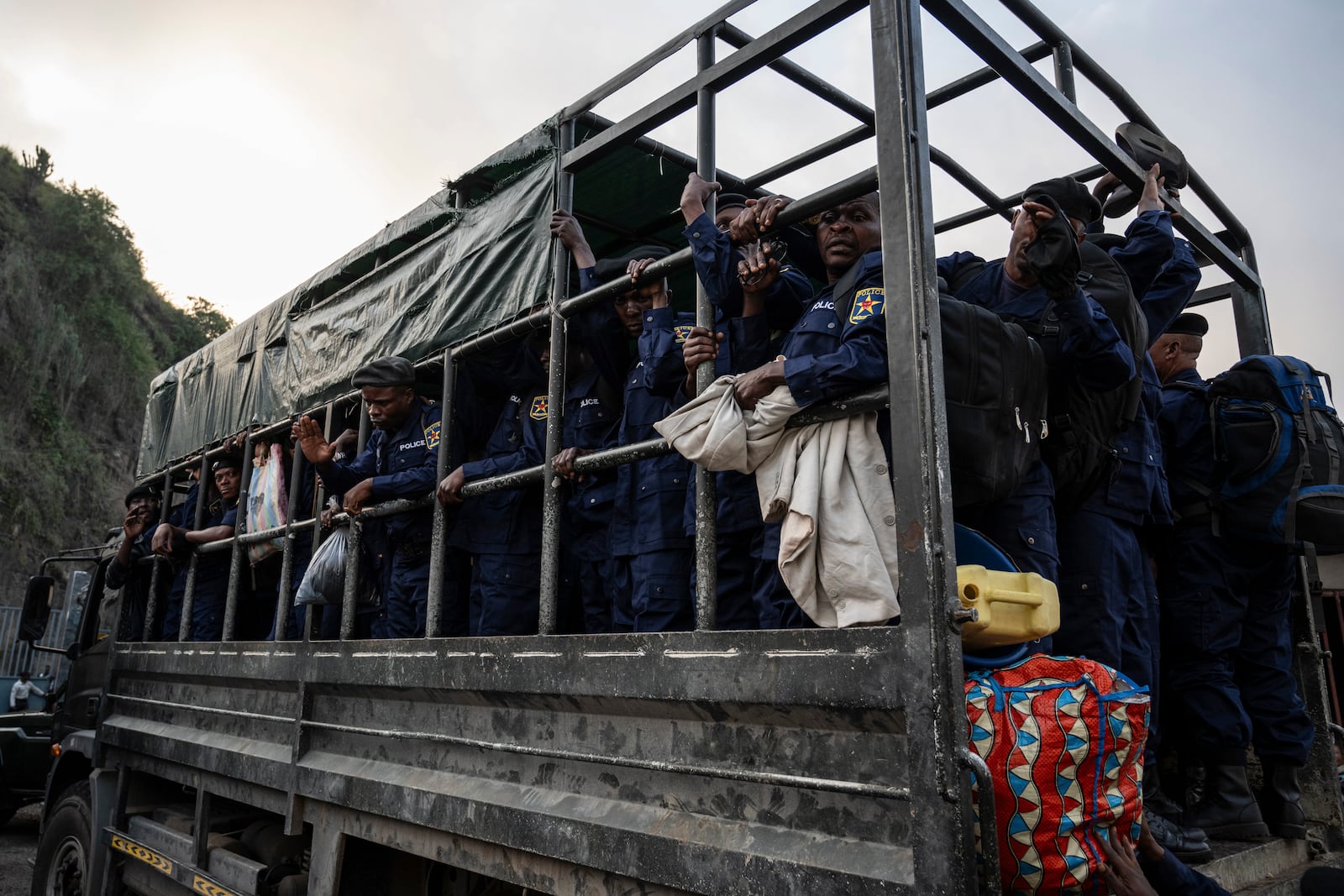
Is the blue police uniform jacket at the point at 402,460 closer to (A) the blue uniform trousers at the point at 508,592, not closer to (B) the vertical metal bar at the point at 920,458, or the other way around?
(A) the blue uniform trousers at the point at 508,592

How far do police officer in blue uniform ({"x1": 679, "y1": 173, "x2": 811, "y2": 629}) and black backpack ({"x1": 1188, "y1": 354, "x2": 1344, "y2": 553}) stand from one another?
1.38 m

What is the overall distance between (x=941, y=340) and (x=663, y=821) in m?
1.05

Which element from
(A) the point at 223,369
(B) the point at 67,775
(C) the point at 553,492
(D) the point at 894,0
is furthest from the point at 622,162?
(B) the point at 67,775

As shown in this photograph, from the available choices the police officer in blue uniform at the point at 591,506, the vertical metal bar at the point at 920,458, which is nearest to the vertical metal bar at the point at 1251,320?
the police officer in blue uniform at the point at 591,506

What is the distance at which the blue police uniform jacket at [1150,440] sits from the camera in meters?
2.51

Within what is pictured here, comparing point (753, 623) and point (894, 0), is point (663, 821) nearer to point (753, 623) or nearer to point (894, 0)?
point (753, 623)

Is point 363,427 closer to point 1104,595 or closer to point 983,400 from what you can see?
point 983,400

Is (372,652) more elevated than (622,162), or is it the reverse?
(622,162)

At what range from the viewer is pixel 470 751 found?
229 cm

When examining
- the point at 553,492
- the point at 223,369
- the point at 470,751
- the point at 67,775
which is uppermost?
the point at 223,369

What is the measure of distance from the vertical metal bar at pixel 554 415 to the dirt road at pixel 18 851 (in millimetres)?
5083

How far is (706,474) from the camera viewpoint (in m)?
2.01

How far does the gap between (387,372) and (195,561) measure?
5.67 feet

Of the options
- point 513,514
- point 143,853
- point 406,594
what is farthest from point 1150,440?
point 143,853
